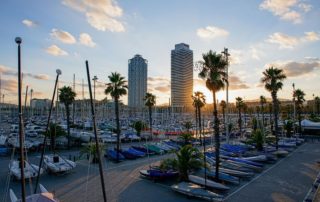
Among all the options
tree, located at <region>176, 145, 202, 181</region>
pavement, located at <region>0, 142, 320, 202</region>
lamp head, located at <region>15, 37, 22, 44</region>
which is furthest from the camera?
tree, located at <region>176, 145, 202, 181</region>

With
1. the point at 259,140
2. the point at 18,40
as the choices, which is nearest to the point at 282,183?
the point at 259,140

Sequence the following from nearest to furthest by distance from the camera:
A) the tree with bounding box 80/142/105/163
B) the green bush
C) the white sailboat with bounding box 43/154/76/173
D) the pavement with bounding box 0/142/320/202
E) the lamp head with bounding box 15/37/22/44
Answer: the lamp head with bounding box 15/37/22/44 → the pavement with bounding box 0/142/320/202 → the white sailboat with bounding box 43/154/76/173 → the tree with bounding box 80/142/105/163 → the green bush

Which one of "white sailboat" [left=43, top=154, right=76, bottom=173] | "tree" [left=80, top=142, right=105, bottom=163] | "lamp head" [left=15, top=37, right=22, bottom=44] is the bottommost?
"white sailboat" [left=43, top=154, right=76, bottom=173]

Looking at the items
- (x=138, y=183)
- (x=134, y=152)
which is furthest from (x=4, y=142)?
(x=138, y=183)

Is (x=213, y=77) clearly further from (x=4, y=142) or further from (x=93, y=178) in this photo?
(x=4, y=142)

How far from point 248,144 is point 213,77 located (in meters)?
28.4

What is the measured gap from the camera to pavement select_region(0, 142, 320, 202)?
789 inches

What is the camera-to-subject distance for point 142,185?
23422 mm

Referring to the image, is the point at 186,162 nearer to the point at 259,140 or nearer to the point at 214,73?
the point at 214,73

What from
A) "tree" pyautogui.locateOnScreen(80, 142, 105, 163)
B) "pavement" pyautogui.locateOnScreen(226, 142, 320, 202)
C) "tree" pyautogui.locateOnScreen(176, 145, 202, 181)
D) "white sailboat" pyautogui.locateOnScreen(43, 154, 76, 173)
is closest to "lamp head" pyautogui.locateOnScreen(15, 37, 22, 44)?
"tree" pyautogui.locateOnScreen(176, 145, 202, 181)

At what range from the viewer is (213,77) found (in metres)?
24.2

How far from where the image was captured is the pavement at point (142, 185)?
2005 cm

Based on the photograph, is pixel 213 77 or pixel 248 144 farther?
pixel 248 144

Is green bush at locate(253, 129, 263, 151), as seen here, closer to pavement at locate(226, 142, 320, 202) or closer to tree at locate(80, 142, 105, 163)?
pavement at locate(226, 142, 320, 202)
